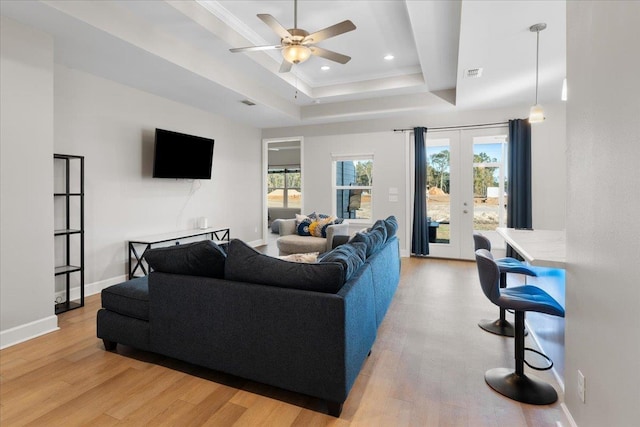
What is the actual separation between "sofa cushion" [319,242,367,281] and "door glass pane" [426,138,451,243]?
4.15m

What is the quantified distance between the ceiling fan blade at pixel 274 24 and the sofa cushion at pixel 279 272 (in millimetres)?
1895

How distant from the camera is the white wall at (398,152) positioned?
5520 mm

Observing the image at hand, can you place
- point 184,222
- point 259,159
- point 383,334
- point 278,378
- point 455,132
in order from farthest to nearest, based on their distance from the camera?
point 259,159 → point 455,132 → point 184,222 → point 383,334 → point 278,378

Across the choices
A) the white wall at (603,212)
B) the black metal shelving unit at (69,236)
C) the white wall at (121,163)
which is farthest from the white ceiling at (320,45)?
the white wall at (603,212)

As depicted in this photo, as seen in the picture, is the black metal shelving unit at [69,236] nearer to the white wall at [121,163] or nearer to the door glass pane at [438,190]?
the white wall at [121,163]

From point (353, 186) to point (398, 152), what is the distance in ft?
3.86

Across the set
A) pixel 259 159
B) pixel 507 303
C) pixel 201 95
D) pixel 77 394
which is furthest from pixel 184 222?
pixel 507 303

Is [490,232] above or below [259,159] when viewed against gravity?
below

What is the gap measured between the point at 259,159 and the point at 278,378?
614cm

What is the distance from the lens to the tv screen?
4828mm

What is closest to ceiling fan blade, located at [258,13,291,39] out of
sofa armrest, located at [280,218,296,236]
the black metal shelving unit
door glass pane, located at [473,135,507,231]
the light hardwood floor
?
the black metal shelving unit

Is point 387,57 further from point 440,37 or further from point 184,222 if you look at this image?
point 184,222

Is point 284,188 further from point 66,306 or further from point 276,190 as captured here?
point 66,306

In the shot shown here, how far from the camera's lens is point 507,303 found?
6.84ft
